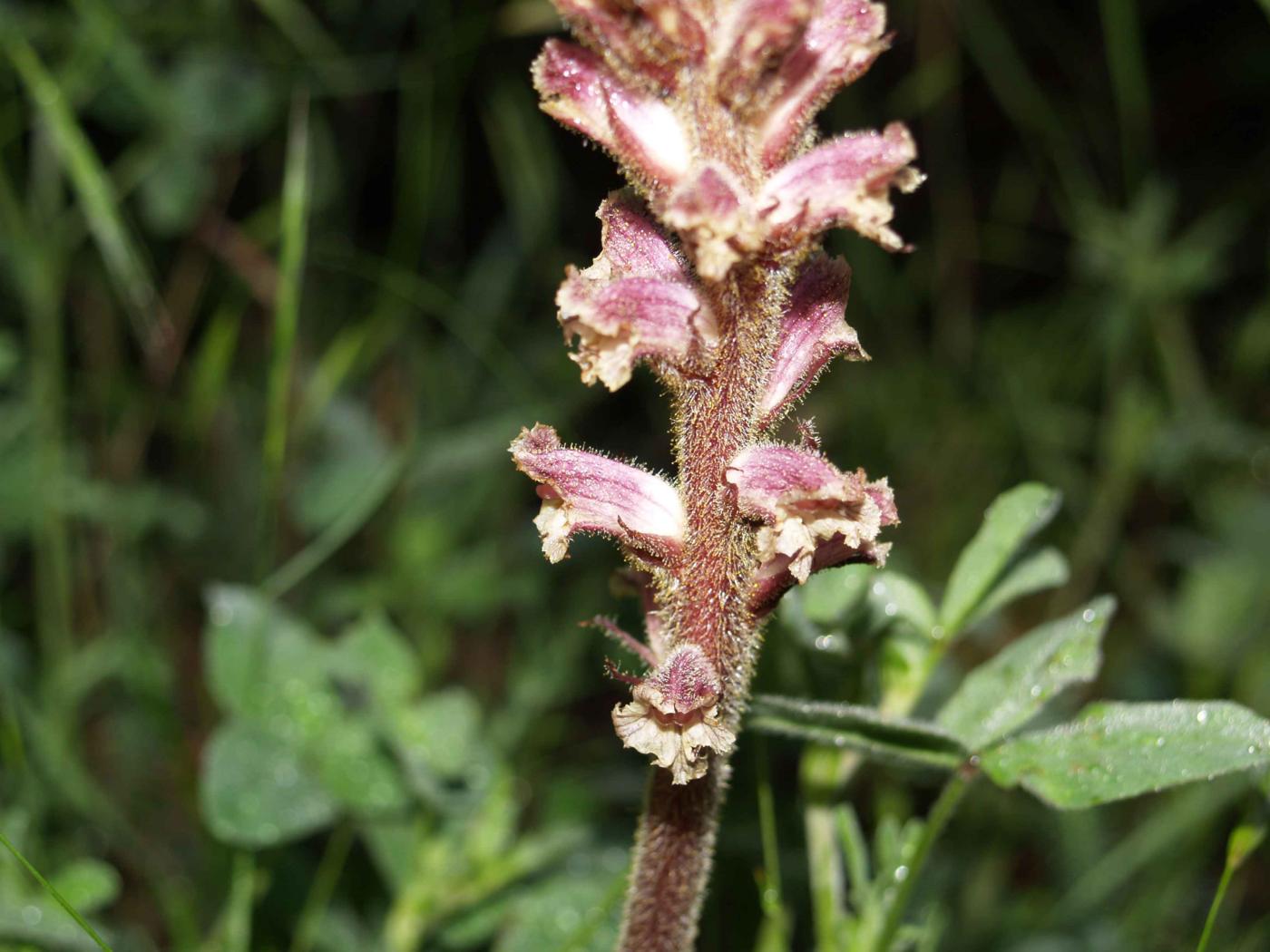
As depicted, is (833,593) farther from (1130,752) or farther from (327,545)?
(327,545)

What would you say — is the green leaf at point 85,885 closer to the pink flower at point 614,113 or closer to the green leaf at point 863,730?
the green leaf at point 863,730

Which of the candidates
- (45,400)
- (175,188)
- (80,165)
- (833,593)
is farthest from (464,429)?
(833,593)

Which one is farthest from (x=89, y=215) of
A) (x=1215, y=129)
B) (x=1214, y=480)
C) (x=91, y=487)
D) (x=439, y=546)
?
(x=1215, y=129)

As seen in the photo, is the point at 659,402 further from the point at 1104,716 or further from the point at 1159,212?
the point at 1104,716

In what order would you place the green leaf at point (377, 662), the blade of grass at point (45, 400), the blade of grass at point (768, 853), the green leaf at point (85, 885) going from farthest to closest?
the blade of grass at point (45, 400), the green leaf at point (377, 662), the green leaf at point (85, 885), the blade of grass at point (768, 853)

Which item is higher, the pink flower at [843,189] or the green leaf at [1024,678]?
the pink flower at [843,189]

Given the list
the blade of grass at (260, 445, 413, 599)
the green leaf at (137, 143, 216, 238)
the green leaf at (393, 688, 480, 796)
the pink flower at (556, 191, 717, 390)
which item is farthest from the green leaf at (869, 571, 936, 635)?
the green leaf at (137, 143, 216, 238)

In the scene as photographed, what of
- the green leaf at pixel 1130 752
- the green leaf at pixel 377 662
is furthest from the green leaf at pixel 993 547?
the green leaf at pixel 377 662
